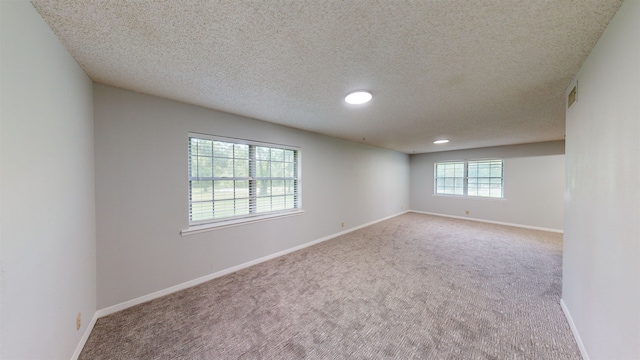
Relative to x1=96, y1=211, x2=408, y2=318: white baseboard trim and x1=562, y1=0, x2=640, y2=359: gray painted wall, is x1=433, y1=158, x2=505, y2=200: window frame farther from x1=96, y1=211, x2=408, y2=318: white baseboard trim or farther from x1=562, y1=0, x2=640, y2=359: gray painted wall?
x1=96, y1=211, x2=408, y2=318: white baseboard trim

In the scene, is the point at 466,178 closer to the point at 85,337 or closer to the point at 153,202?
the point at 153,202

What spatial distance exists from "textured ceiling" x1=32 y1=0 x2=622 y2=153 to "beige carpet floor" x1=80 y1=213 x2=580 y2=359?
2.25 meters

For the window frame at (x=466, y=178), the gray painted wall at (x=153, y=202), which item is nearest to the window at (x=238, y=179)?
the gray painted wall at (x=153, y=202)

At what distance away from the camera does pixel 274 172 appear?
3.50 m

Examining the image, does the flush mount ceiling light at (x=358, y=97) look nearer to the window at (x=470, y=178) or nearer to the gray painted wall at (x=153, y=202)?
the gray painted wall at (x=153, y=202)

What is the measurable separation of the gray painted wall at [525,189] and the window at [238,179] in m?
5.52

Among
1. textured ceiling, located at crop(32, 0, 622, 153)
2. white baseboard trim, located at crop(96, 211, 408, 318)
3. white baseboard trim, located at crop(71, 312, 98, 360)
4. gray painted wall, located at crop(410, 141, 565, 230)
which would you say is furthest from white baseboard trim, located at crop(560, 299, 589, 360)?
gray painted wall, located at crop(410, 141, 565, 230)

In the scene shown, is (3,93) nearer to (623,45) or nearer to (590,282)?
(623,45)

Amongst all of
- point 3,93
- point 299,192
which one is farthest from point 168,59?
point 299,192

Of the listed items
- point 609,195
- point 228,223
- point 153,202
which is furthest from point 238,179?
point 609,195

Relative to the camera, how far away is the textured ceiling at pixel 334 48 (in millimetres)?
1112

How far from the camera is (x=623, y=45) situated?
3.54 ft

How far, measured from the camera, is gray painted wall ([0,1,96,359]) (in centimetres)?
95

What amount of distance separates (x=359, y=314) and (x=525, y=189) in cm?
607
